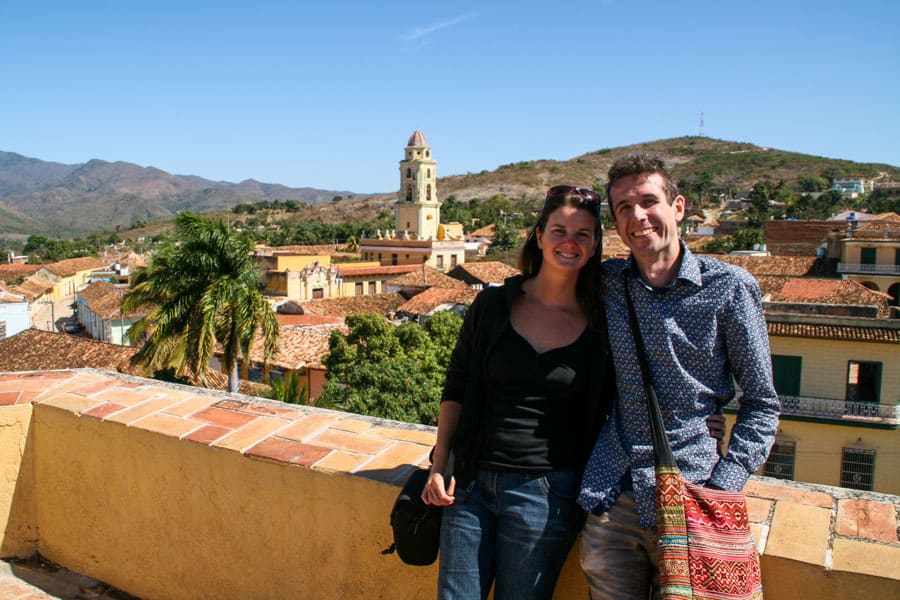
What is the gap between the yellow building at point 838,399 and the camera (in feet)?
47.8

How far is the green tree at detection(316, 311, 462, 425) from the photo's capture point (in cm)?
1270

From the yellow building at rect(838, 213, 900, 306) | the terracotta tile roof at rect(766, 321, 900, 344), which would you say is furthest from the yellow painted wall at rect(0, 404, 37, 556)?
the yellow building at rect(838, 213, 900, 306)

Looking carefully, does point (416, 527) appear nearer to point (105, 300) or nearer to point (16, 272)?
point (105, 300)

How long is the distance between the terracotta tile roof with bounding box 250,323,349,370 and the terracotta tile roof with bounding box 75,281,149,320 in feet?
25.7

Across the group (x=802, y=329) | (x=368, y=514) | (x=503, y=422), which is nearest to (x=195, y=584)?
(x=368, y=514)

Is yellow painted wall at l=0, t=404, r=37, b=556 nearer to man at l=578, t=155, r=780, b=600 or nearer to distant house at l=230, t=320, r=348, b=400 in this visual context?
man at l=578, t=155, r=780, b=600

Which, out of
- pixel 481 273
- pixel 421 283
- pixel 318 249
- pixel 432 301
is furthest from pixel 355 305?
pixel 318 249

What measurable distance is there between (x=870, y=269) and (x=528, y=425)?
1225 inches

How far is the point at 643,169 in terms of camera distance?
1706mm

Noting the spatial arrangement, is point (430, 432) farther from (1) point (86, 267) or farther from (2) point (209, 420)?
(1) point (86, 267)

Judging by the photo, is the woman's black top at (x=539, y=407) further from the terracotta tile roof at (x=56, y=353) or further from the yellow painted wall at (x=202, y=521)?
the terracotta tile roof at (x=56, y=353)

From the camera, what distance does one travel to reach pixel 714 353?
5.31 ft

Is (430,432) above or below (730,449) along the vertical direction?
below

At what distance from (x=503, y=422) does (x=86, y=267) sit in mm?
53222
